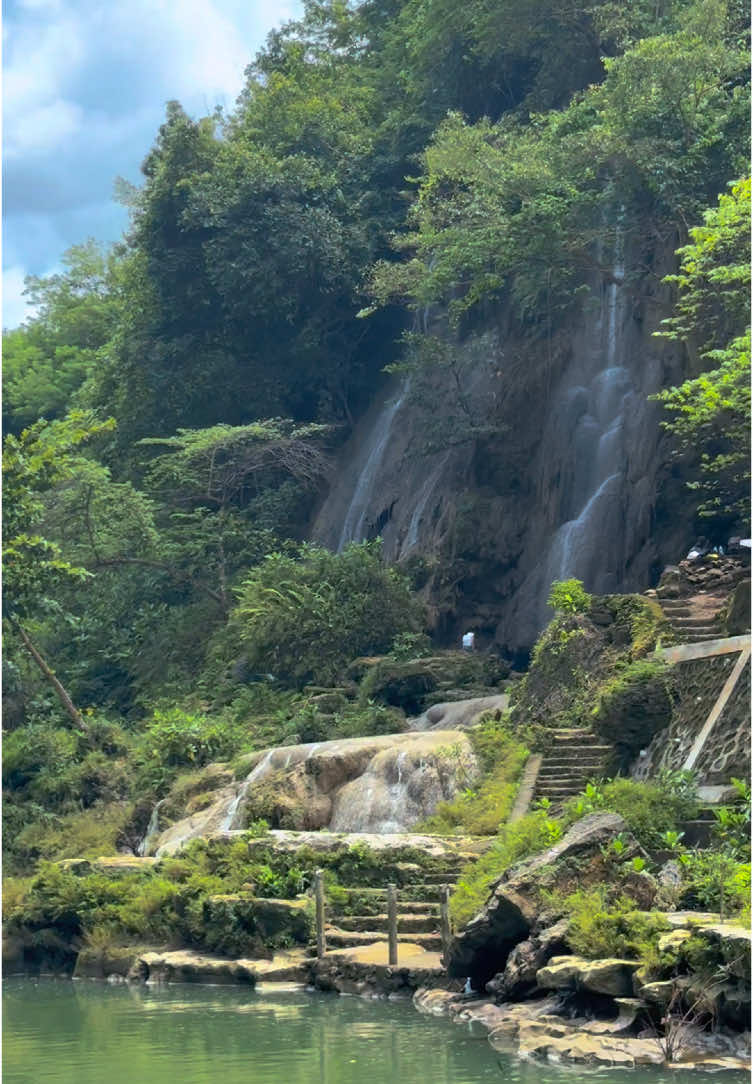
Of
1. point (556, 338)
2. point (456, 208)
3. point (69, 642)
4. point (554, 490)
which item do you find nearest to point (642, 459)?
point (554, 490)

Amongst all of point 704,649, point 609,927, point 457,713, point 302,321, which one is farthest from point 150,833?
point 302,321

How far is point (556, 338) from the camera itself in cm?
3459

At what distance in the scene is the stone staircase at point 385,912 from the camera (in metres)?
19.3

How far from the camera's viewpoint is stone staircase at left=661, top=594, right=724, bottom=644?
2364 cm

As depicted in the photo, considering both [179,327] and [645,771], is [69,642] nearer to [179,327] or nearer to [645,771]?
[179,327]

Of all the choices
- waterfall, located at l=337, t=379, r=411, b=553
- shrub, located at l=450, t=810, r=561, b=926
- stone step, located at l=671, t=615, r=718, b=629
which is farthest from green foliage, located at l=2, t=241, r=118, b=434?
shrub, located at l=450, t=810, r=561, b=926

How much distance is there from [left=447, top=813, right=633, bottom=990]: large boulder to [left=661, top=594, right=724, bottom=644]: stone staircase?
665 cm

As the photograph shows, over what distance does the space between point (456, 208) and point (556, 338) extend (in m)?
3.52

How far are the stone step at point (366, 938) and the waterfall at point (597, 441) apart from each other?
1254 cm

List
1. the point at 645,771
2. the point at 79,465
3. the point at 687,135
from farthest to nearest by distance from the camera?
the point at 79,465
the point at 687,135
the point at 645,771

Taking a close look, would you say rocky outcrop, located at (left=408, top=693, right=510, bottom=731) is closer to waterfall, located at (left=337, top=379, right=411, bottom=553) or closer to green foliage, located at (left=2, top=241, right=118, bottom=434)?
waterfall, located at (left=337, top=379, right=411, bottom=553)

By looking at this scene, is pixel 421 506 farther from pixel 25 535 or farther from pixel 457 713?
pixel 25 535

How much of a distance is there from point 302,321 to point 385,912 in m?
23.3

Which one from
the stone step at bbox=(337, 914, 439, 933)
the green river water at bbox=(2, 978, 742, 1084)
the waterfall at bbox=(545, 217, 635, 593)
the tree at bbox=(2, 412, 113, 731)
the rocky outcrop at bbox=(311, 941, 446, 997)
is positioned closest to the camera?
the green river water at bbox=(2, 978, 742, 1084)
